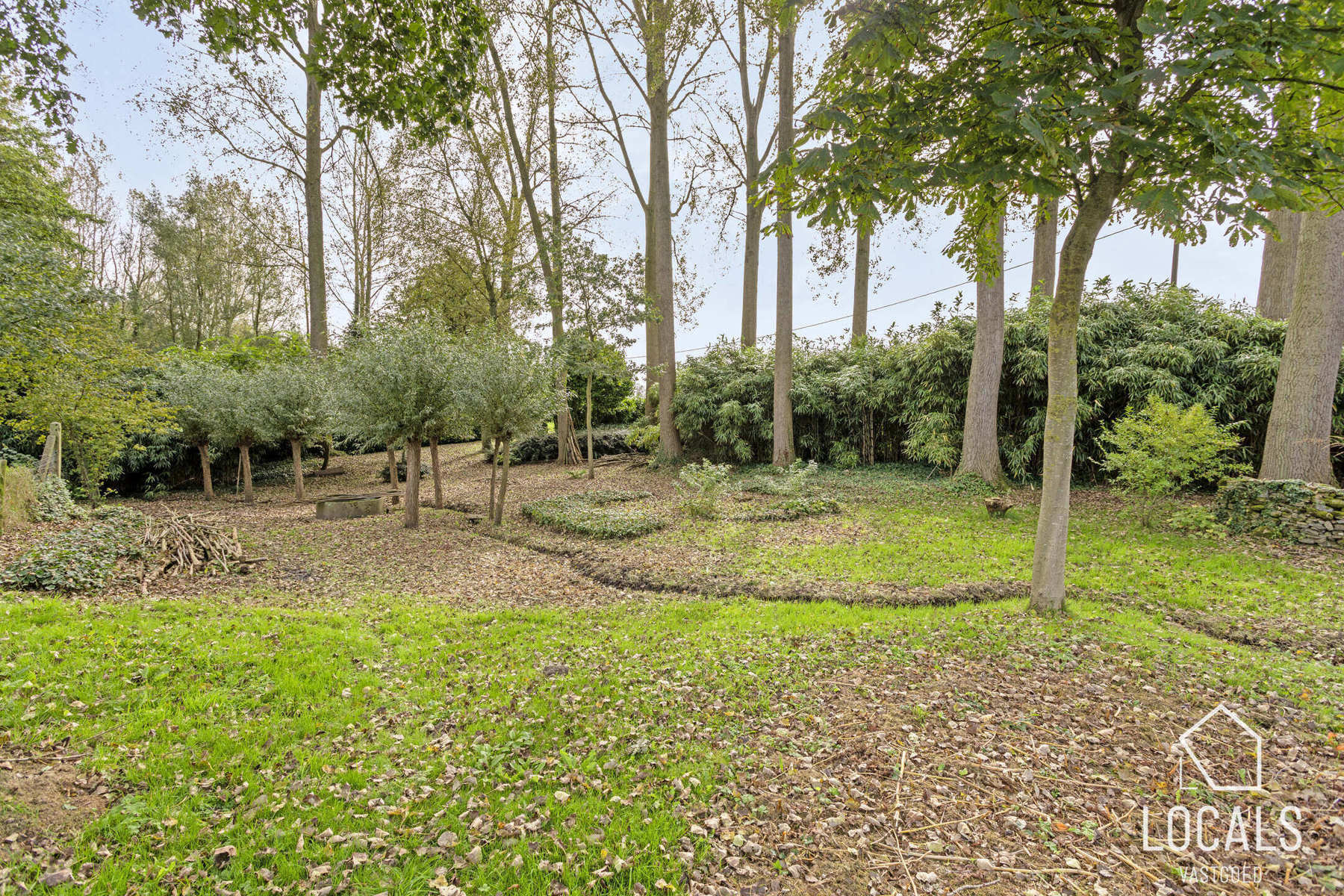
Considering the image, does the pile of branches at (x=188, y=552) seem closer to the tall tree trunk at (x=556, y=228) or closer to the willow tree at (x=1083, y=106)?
the tall tree trunk at (x=556, y=228)

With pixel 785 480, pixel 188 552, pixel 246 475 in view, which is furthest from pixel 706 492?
pixel 246 475

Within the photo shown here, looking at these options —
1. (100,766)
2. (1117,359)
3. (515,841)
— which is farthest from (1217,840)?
(1117,359)

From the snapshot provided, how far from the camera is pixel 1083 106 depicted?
292 centimetres

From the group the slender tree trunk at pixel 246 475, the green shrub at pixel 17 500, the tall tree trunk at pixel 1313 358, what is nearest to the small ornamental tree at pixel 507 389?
the green shrub at pixel 17 500

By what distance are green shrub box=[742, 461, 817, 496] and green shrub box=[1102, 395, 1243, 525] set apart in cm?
510

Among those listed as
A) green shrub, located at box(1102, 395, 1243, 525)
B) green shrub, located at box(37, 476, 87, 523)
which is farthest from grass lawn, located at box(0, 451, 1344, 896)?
green shrub, located at box(37, 476, 87, 523)

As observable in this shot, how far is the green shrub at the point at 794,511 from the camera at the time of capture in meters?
9.94

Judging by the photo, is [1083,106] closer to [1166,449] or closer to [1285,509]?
[1166,449]

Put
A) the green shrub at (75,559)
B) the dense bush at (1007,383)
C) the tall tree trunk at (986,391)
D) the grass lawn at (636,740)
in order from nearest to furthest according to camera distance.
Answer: the grass lawn at (636,740) < the green shrub at (75,559) < the dense bush at (1007,383) < the tall tree trunk at (986,391)

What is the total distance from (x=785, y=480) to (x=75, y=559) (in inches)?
447

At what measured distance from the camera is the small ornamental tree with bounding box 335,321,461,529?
1012 cm

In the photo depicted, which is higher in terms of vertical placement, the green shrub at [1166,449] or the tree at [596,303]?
the tree at [596,303]

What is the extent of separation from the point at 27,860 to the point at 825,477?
1259 cm

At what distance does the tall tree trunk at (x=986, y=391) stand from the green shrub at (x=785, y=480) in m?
3.14
